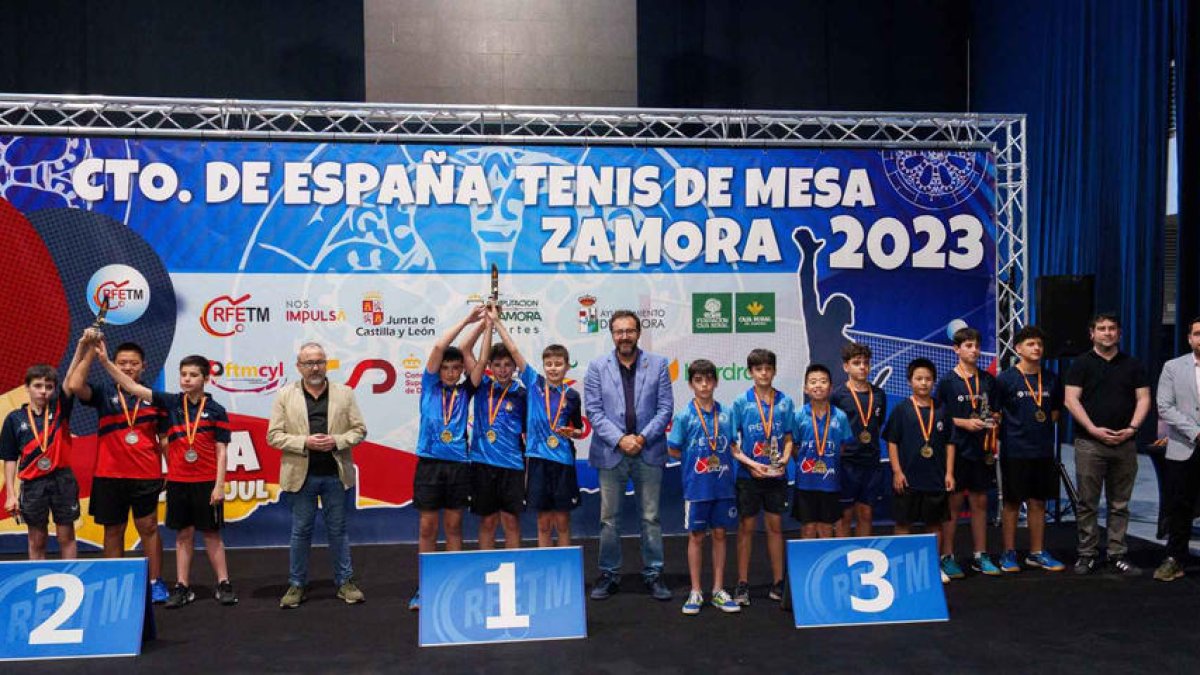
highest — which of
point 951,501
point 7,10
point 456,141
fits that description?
point 7,10

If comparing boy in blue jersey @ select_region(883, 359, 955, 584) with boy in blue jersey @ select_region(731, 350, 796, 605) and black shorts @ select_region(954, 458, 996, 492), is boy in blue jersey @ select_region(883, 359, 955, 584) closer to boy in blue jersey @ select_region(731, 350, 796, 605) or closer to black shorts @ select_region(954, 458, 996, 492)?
black shorts @ select_region(954, 458, 996, 492)

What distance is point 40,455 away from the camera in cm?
478

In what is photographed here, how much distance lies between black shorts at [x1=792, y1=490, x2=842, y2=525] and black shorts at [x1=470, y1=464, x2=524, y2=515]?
4.73ft

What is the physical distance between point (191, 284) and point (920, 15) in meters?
9.63

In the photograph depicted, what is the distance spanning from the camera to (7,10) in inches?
413

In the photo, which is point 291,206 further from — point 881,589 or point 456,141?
point 881,589

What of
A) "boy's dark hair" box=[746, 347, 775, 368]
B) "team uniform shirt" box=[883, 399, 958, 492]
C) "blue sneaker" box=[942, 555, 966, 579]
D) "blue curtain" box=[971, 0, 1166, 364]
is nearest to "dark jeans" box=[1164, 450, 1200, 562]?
"blue sneaker" box=[942, 555, 966, 579]

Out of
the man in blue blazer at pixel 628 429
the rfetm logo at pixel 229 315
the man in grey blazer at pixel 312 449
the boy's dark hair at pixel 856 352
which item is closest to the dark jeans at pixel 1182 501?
the boy's dark hair at pixel 856 352

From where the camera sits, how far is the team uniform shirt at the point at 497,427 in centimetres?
495

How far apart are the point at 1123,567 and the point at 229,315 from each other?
558 centimetres

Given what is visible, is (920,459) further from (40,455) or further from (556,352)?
(40,455)

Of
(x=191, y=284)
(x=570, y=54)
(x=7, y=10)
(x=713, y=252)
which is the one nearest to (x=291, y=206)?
(x=191, y=284)

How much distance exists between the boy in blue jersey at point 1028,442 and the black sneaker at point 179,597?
174 inches

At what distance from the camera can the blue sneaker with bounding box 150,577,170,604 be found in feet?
16.3
